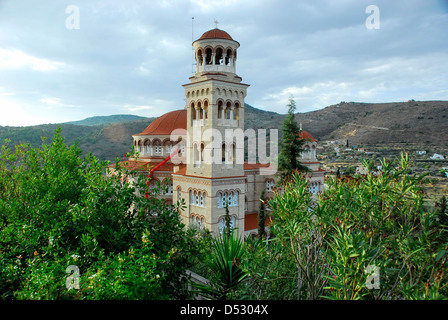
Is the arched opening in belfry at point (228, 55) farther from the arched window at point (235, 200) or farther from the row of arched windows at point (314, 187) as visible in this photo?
the row of arched windows at point (314, 187)

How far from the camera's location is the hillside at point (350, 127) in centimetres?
6300

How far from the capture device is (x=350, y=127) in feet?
255

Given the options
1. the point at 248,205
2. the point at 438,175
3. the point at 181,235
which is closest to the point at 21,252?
the point at 181,235

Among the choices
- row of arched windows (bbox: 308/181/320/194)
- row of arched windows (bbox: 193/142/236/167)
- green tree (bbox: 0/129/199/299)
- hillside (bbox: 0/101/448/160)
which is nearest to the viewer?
green tree (bbox: 0/129/199/299)

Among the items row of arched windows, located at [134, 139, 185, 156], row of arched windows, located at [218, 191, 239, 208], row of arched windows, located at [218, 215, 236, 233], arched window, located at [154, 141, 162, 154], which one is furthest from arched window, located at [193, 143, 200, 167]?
arched window, located at [154, 141, 162, 154]

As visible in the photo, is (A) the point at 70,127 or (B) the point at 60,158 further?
(A) the point at 70,127

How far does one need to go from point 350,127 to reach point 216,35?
6429 cm

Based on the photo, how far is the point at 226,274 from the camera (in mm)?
8180

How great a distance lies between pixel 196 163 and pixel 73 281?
1772 cm

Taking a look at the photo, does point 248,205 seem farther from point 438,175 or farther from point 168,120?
point 438,175

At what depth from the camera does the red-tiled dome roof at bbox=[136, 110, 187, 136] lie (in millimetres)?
32062

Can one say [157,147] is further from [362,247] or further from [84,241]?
[362,247]

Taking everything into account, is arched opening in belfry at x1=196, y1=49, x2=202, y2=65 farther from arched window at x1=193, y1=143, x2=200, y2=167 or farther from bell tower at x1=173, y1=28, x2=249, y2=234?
arched window at x1=193, y1=143, x2=200, y2=167

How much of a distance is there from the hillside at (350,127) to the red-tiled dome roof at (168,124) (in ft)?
122
